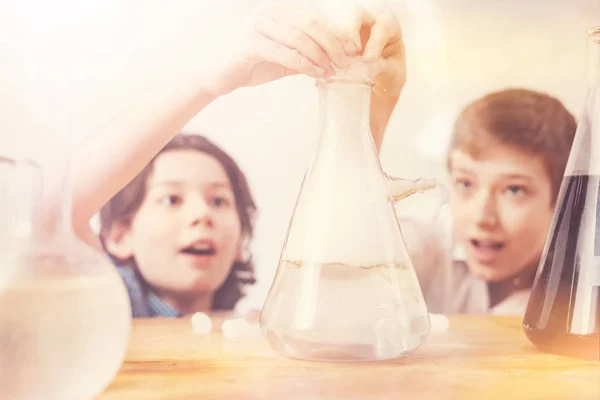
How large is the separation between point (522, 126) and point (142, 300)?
53 centimetres

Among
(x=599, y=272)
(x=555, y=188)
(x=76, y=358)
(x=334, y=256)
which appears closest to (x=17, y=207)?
(x=76, y=358)

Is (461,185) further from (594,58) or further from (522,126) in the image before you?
(594,58)

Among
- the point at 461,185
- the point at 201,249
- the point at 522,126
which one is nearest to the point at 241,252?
the point at 201,249

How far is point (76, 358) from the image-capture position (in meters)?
0.39

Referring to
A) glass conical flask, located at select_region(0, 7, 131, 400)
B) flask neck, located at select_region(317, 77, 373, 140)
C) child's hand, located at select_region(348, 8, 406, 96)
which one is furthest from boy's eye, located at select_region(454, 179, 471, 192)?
glass conical flask, located at select_region(0, 7, 131, 400)

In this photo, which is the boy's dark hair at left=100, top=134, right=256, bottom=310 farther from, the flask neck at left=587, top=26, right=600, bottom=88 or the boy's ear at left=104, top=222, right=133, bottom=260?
the flask neck at left=587, top=26, right=600, bottom=88

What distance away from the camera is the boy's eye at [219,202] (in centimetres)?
71

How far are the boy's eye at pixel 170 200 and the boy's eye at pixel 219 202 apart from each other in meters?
0.04

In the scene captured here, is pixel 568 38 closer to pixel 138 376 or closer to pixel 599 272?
pixel 599 272

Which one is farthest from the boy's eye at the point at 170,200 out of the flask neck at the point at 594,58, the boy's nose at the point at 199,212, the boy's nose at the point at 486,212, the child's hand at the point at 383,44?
the flask neck at the point at 594,58

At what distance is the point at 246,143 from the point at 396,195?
0.71 ft

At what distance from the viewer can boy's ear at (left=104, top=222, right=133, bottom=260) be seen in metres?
0.69

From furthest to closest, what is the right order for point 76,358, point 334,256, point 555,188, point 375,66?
point 555,188, point 375,66, point 334,256, point 76,358

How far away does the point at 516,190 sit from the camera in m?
0.76
